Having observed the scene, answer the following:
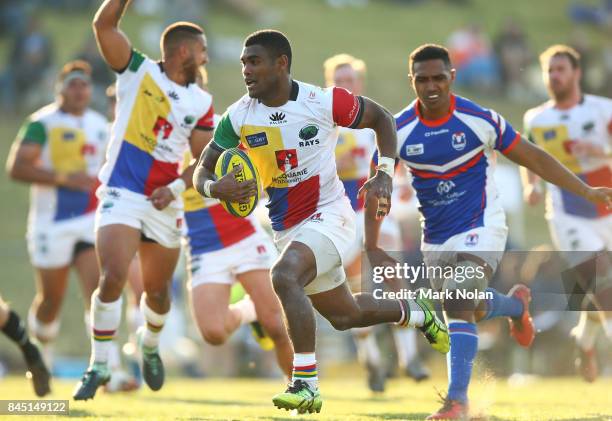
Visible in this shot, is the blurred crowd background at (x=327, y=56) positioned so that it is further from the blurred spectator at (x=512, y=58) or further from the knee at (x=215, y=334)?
the knee at (x=215, y=334)

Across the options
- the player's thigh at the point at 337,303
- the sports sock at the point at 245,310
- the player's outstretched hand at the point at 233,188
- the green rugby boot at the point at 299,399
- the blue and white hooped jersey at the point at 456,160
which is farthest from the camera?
the sports sock at the point at 245,310

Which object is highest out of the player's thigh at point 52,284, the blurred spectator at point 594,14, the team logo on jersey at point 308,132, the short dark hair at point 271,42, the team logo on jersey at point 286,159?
the blurred spectator at point 594,14

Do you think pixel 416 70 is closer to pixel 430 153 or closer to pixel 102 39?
pixel 430 153

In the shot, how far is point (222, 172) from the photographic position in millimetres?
7551

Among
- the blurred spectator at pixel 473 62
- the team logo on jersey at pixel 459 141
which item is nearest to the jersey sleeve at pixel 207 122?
the team logo on jersey at pixel 459 141

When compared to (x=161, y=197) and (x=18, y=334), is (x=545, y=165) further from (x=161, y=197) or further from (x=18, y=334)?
(x=18, y=334)

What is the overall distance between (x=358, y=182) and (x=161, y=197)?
3.61 metres

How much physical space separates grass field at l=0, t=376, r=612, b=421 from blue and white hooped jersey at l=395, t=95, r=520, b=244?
4.21ft

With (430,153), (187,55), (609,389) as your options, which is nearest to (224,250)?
(187,55)

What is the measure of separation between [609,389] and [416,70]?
18.8ft

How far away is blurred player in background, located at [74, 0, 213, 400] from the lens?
9266 mm

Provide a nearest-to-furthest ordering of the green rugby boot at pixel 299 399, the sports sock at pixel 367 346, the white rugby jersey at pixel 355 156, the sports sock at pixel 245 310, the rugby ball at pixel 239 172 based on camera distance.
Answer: the green rugby boot at pixel 299 399 → the rugby ball at pixel 239 172 → the sports sock at pixel 245 310 → the white rugby jersey at pixel 355 156 → the sports sock at pixel 367 346

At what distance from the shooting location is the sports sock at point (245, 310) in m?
10.8

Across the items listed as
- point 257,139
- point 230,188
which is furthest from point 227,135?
point 230,188
